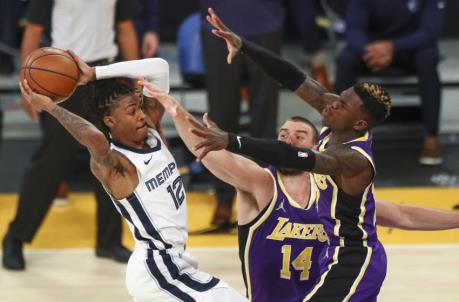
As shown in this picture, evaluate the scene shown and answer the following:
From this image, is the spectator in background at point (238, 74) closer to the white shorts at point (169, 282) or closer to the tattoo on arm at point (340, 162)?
the white shorts at point (169, 282)

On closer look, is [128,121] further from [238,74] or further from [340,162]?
[238,74]

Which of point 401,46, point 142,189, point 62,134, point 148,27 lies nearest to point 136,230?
point 142,189

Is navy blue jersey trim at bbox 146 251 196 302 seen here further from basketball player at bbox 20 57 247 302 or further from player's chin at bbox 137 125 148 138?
player's chin at bbox 137 125 148 138

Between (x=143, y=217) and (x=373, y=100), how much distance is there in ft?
3.58

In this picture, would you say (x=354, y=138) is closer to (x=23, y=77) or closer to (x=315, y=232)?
(x=315, y=232)

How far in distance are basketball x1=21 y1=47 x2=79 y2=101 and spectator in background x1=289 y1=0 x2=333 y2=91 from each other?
4074 millimetres

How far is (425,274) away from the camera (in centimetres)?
618

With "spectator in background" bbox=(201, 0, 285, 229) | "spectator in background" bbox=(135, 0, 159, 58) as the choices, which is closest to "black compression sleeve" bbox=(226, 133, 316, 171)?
"spectator in background" bbox=(201, 0, 285, 229)

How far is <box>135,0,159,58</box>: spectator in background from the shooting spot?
7355mm

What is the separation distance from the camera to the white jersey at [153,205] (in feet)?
14.8

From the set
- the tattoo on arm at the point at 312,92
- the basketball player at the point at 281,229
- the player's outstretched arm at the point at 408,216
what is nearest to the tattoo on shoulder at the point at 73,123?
the basketball player at the point at 281,229

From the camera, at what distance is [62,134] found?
6.29 meters

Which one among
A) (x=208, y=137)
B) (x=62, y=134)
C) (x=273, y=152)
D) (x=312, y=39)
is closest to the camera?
(x=208, y=137)

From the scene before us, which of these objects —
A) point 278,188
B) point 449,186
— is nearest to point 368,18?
Result: point 449,186
